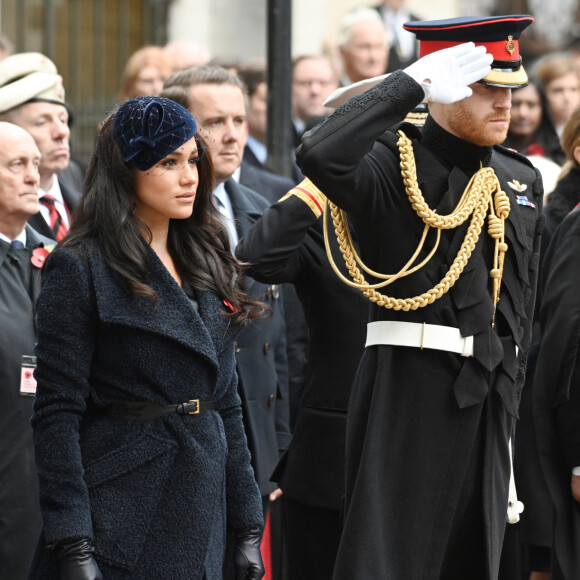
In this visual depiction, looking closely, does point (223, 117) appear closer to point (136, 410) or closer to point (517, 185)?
point (517, 185)

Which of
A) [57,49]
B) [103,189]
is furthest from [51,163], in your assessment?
[57,49]

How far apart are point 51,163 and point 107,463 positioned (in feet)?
8.89

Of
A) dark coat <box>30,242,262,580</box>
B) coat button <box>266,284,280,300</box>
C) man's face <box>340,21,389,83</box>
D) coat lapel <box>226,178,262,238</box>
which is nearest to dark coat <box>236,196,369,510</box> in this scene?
coat button <box>266,284,280,300</box>

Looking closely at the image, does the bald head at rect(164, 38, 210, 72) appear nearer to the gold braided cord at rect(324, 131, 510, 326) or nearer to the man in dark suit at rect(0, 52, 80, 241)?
the man in dark suit at rect(0, 52, 80, 241)

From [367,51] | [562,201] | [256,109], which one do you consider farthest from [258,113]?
[562,201]

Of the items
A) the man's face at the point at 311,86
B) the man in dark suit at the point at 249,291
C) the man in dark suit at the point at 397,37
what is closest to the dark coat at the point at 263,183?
the man in dark suit at the point at 249,291

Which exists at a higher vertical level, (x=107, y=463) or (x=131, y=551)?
(x=107, y=463)

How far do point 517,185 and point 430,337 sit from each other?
26.1 inches

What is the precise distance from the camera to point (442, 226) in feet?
12.8

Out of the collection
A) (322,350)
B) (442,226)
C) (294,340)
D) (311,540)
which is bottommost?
(311,540)

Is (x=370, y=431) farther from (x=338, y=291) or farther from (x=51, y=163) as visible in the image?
(x=51, y=163)

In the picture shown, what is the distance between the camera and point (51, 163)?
19.6 ft

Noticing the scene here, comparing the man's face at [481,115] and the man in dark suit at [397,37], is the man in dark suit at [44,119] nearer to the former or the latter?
the man's face at [481,115]

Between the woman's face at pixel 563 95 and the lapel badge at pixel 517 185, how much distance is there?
414cm
